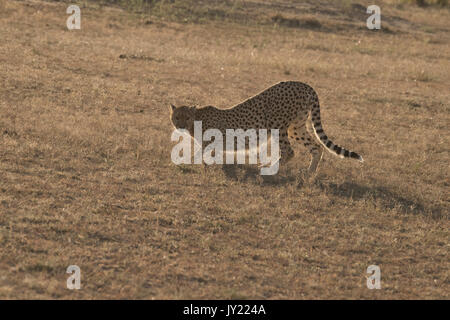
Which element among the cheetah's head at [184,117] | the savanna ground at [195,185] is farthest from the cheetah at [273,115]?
the savanna ground at [195,185]

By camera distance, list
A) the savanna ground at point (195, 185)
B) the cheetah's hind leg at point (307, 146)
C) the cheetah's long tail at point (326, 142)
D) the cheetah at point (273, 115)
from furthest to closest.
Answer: the cheetah at point (273, 115) → the cheetah's hind leg at point (307, 146) → the cheetah's long tail at point (326, 142) → the savanna ground at point (195, 185)

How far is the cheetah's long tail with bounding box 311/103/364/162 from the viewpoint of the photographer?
768 cm

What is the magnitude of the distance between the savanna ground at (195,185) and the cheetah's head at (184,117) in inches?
20.3

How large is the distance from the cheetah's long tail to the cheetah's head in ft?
5.07

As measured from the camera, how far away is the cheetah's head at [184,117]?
27.1 ft

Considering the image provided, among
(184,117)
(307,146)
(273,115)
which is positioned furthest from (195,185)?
(307,146)

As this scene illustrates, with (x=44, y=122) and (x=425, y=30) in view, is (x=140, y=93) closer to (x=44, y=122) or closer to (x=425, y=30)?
(x=44, y=122)

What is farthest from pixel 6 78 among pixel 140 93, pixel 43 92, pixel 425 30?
pixel 425 30

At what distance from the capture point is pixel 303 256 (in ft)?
19.7

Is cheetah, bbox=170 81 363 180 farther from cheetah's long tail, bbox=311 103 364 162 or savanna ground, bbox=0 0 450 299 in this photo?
savanna ground, bbox=0 0 450 299

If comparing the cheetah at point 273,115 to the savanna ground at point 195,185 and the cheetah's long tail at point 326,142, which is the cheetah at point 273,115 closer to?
the cheetah's long tail at point 326,142

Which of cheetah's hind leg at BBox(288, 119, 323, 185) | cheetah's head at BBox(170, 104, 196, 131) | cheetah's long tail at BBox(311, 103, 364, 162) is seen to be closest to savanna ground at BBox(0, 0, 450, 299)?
cheetah's hind leg at BBox(288, 119, 323, 185)

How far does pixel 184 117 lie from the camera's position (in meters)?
8.26

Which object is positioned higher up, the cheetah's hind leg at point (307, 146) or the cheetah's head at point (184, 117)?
the cheetah's head at point (184, 117)
